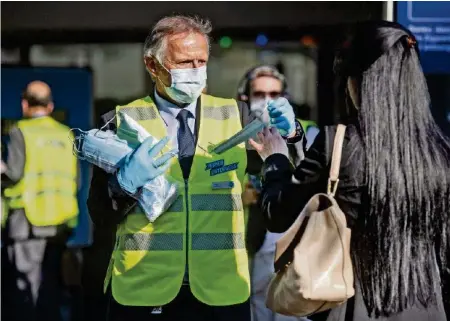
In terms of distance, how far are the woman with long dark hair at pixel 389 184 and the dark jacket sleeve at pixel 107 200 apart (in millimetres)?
552

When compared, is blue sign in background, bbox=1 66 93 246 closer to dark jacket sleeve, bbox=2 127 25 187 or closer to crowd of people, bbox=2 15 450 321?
dark jacket sleeve, bbox=2 127 25 187

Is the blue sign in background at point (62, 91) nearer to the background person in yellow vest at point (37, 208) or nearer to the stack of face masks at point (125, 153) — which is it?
the background person in yellow vest at point (37, 208)

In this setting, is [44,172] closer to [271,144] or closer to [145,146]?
[145,146]

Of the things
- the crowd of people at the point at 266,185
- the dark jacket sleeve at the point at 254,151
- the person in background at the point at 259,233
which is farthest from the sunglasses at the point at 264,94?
the dark jacket sleeve at the point at 254,151

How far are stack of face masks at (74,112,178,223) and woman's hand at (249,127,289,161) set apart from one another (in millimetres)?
357

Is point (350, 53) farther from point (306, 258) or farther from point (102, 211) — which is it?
point (102, 211)

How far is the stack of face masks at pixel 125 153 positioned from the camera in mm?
3047

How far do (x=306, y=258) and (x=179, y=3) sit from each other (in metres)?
2.66

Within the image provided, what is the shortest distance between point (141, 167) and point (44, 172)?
2374 mm

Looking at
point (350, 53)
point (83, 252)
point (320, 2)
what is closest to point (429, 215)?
point (350, 53)

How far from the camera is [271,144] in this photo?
9.70 feet

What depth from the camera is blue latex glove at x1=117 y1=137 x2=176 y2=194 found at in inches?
117

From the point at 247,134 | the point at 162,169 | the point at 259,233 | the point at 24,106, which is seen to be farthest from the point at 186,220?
the point at 24,106

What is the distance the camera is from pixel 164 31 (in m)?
3.27
